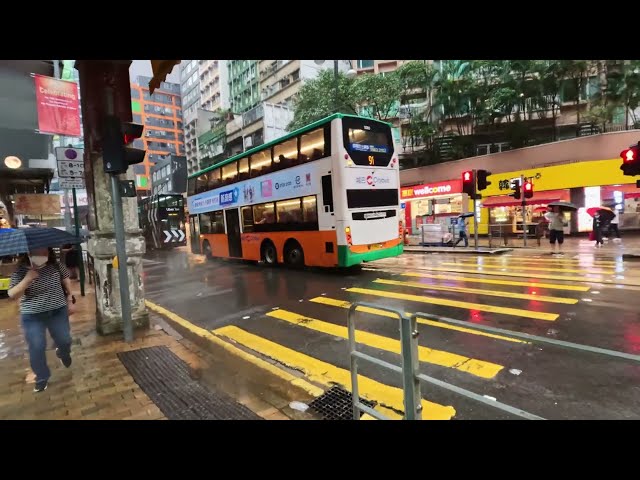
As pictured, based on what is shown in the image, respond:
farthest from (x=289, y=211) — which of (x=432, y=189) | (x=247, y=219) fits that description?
(x=432, y=189)

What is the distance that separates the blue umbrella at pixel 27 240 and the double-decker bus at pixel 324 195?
7164 millimetres

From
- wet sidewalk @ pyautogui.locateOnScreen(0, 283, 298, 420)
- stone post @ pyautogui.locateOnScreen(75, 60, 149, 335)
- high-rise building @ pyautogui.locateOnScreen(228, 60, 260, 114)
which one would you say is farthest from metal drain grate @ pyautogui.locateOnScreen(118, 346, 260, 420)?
high-rise building @ pyautogui.locateOnScreen(228, 60, 260, 114)

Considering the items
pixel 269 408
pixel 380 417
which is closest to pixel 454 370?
pixel 380 417

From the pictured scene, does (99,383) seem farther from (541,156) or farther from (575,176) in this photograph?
(541,156)

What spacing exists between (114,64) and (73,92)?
6.50 metres

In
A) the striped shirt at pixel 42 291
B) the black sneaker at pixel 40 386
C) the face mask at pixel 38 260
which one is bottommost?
the black sneaker at pixel 40 386

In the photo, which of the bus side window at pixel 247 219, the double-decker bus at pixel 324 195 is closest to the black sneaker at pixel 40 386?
the double-decker bus at pixel 324 195

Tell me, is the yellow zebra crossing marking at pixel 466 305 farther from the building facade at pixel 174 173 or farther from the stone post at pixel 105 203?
the building facade at pixel 174 173

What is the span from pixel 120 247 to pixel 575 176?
24905 mm

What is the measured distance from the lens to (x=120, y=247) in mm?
5688

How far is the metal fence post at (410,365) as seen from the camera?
267cm

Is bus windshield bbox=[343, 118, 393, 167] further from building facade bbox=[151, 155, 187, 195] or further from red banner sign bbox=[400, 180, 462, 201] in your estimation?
building facade bbox=[151, 155, 187, 195]

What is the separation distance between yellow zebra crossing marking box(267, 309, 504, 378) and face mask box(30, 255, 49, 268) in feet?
12.5
